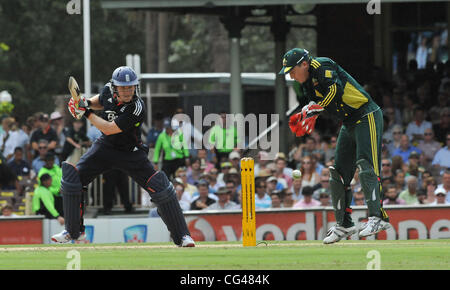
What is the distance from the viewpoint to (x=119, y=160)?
439 inches

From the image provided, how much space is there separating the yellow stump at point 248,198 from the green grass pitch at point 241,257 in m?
0.22

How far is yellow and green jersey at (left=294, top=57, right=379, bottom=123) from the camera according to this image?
10.6 m

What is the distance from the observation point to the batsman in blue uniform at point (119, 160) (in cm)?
1090

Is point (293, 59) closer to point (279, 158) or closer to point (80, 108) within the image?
point (80, 108)

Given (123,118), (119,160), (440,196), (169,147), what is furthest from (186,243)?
(169,147)

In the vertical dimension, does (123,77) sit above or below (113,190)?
above

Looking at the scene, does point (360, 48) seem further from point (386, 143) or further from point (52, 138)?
point (52, 138)

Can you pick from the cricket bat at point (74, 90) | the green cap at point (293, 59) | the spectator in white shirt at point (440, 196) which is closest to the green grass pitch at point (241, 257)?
the cricket bat at point (74, 90)

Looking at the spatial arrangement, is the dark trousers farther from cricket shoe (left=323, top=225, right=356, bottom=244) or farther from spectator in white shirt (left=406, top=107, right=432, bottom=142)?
cricket shoe (left=323, top=225, right=356, bottom=244)

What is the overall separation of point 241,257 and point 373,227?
1.75 metres

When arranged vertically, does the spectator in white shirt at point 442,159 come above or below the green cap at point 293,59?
below

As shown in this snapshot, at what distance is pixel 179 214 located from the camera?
450 inches

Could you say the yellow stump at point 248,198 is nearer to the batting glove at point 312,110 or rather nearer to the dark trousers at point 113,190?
the batting glove at point 312,110
